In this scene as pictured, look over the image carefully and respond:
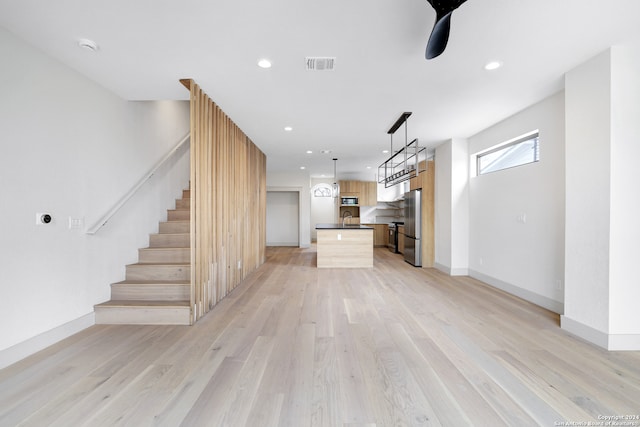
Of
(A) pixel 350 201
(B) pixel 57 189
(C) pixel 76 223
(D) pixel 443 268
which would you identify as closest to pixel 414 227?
(D) pixel 443 268

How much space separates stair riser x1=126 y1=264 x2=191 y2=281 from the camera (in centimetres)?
326

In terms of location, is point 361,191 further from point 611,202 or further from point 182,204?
point 611,202

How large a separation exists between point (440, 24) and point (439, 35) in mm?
88

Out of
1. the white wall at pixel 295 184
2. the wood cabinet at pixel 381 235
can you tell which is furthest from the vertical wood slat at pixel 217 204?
the wood cabinet at pixel 381 235

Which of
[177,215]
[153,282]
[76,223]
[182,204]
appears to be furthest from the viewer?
[182,204]

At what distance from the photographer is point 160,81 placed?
9.30 feet

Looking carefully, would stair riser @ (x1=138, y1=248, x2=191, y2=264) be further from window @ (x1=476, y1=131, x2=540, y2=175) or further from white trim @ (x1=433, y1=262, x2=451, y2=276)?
window @ (x1=476, y1=131, x2=540, y2=175)

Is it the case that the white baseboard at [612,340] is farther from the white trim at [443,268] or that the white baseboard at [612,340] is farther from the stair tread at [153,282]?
the stair tread at [153,282]

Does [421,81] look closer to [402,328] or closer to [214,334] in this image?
[402,328]

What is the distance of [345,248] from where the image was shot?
5.90m

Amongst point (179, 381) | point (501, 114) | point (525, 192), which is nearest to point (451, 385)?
point (179, 381)

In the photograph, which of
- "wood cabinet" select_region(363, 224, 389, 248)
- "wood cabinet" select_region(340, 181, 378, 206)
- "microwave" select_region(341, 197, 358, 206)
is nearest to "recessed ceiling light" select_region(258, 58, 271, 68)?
"wood cabinet" select_region(340, 181, 378, 206)

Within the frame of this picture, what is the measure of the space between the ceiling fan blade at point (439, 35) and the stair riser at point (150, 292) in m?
3.29

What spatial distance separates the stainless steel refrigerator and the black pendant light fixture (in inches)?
178
